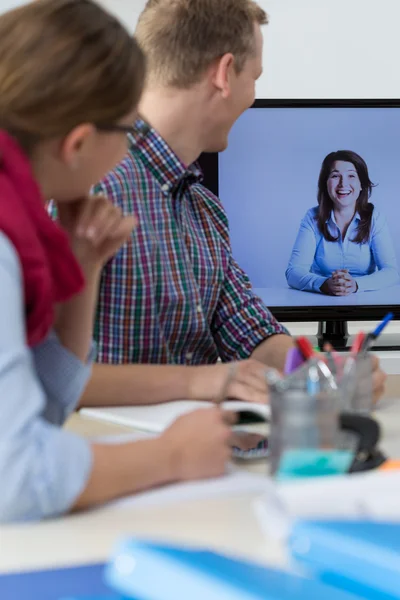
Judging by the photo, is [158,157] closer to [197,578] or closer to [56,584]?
[56,584]

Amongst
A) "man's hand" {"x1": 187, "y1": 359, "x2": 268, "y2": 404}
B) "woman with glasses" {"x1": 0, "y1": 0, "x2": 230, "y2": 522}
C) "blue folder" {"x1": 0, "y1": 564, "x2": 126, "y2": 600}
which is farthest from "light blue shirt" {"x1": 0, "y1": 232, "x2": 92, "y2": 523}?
"man's hand" {"x1": 187, "y1": 359, "x2": 268, "y2": 404}

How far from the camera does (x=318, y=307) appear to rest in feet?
7.65

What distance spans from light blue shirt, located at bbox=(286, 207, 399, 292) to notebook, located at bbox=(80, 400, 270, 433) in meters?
1.01

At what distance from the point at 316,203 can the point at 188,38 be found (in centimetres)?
75

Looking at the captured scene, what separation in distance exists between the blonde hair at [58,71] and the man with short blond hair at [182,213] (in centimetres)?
64

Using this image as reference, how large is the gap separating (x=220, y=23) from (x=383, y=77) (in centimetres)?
110

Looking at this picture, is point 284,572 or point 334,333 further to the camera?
point 334,333

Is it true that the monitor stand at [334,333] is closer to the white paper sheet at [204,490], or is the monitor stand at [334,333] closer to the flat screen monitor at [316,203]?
the flat screen monitor at [316,203]

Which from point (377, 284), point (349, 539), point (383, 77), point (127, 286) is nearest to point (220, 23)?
point (127, 286)

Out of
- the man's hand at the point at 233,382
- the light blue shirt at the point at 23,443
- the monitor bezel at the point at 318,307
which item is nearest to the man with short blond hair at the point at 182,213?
the man's hand at the point at 233,382

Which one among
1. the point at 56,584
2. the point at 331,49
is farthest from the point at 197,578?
the point at 331,49

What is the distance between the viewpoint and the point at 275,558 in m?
0.71

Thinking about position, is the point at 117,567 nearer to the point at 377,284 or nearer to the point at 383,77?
the point at 377,284

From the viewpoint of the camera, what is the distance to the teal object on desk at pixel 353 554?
0.47 m
